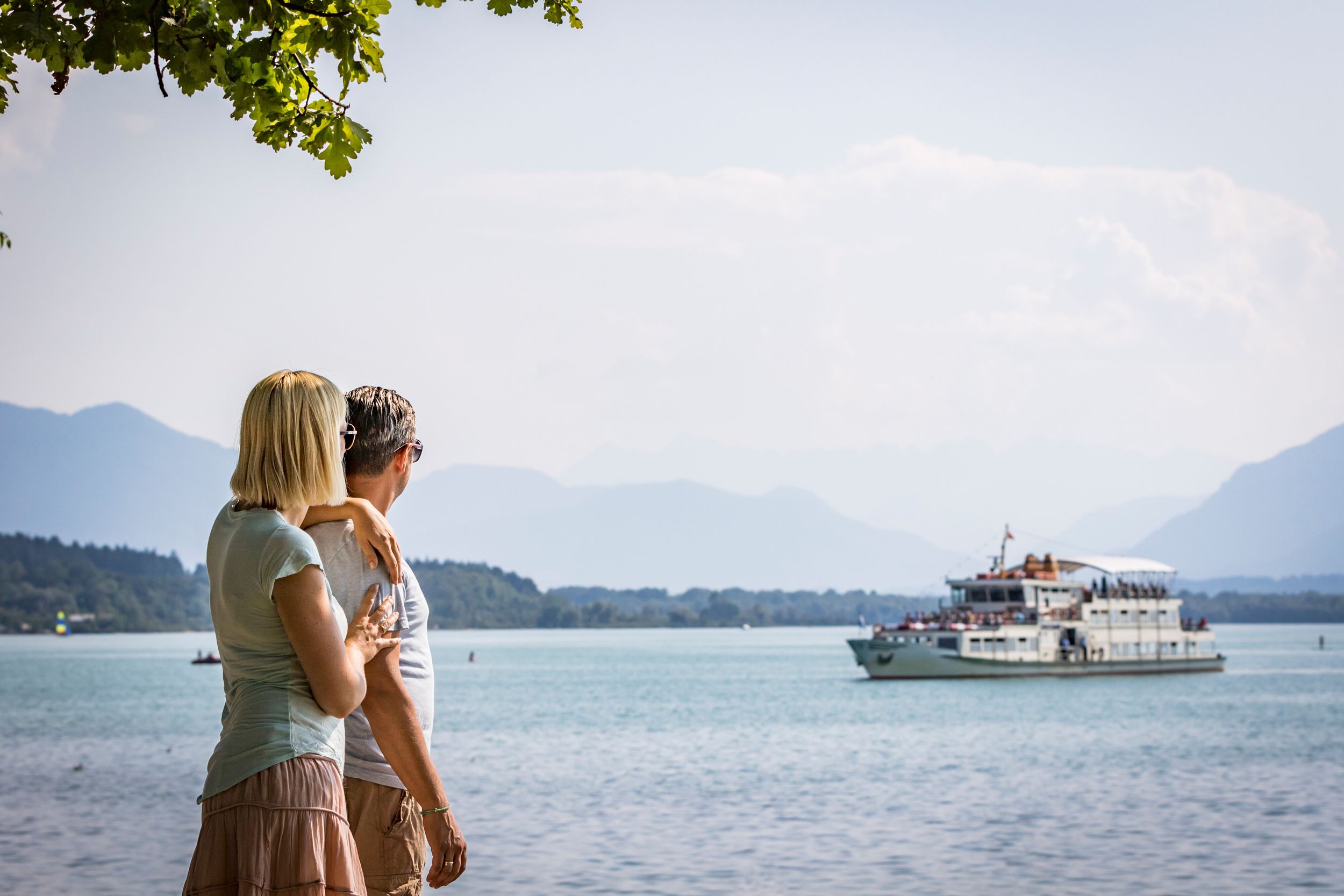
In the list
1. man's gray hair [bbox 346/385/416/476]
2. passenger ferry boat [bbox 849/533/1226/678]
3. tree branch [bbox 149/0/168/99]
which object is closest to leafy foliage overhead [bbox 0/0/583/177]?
tree branch [bbox 149/0/168/99]

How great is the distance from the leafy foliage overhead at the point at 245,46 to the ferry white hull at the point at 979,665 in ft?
227

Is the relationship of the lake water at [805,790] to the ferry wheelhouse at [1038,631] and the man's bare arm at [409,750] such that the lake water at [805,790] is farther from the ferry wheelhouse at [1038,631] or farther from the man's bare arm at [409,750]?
the man's bare arm at [409,750]

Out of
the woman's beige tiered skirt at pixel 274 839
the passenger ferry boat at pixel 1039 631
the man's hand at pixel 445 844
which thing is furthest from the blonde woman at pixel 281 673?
the passenger ferry boat at pixel 1039 631

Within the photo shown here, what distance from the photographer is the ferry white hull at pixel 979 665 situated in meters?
72.1

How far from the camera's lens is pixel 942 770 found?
37.8 m

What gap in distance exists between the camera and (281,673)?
3609mm

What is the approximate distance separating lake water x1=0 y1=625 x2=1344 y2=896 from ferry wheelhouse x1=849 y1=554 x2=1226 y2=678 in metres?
1.79

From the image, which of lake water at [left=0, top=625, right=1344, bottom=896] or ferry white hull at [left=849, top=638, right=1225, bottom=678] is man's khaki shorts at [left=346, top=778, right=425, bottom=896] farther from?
ferry white hull at [left=849, top=638, right=1225, bottom=678]

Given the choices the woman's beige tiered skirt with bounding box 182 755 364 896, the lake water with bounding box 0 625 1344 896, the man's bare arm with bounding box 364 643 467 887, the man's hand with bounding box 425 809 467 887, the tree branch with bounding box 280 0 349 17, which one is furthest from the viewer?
the lake water with bounding box 0 625 1344 896

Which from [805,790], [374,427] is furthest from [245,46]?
[805,790]

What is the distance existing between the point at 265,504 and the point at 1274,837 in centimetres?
2567

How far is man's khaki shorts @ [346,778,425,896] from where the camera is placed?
4227mm

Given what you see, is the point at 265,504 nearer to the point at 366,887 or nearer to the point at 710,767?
the point at 366,887

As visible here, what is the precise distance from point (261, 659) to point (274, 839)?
0.44 metres
